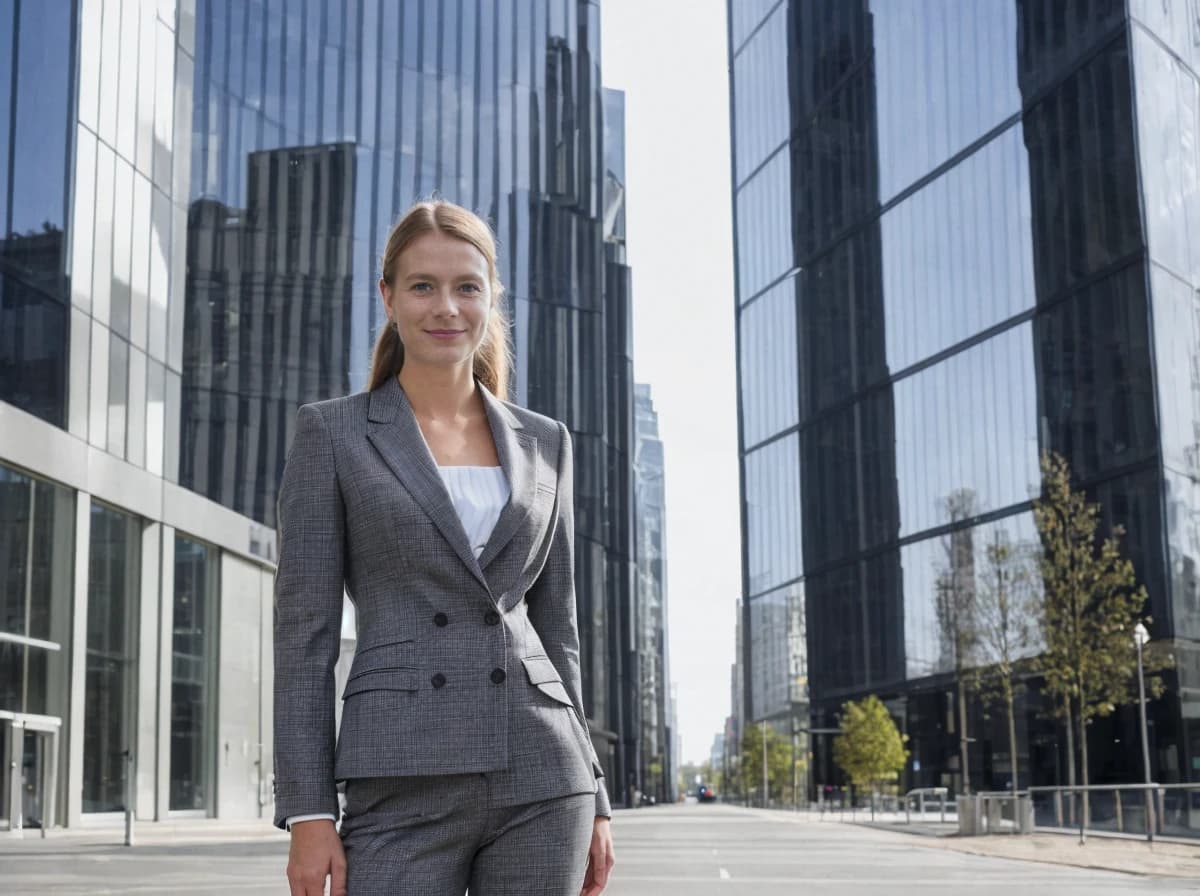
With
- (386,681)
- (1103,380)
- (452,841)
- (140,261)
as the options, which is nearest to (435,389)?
(386,681)

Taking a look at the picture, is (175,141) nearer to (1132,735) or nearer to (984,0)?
(1132,735)

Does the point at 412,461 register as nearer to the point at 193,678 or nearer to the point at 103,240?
the point at 103,240

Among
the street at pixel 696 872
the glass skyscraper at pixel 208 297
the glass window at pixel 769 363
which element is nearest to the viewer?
the street at pixel 696 872

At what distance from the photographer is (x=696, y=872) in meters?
15.4

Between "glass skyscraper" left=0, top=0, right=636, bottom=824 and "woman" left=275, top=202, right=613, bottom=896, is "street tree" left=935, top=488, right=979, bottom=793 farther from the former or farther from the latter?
"woman" left=275, top=202, right=613, bottom=896

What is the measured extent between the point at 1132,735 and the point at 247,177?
105 ft

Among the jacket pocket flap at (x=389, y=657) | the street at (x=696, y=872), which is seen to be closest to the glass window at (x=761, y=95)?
the street at (x=696, y=872)

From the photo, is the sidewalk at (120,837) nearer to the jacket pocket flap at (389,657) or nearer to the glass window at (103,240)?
the glass window at (103,240)

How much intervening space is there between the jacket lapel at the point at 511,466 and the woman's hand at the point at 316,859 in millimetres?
437

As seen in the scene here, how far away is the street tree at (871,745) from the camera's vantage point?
198 ft

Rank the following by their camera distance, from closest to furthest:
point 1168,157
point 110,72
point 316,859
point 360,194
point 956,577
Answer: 1. point 316,859
2. point 110,72
3. point 1168,157
4. point 360,194
5. point 956,577

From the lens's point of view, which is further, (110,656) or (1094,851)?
(110,656)

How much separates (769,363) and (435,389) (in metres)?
80.2

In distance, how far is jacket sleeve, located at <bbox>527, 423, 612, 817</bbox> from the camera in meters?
2.49
